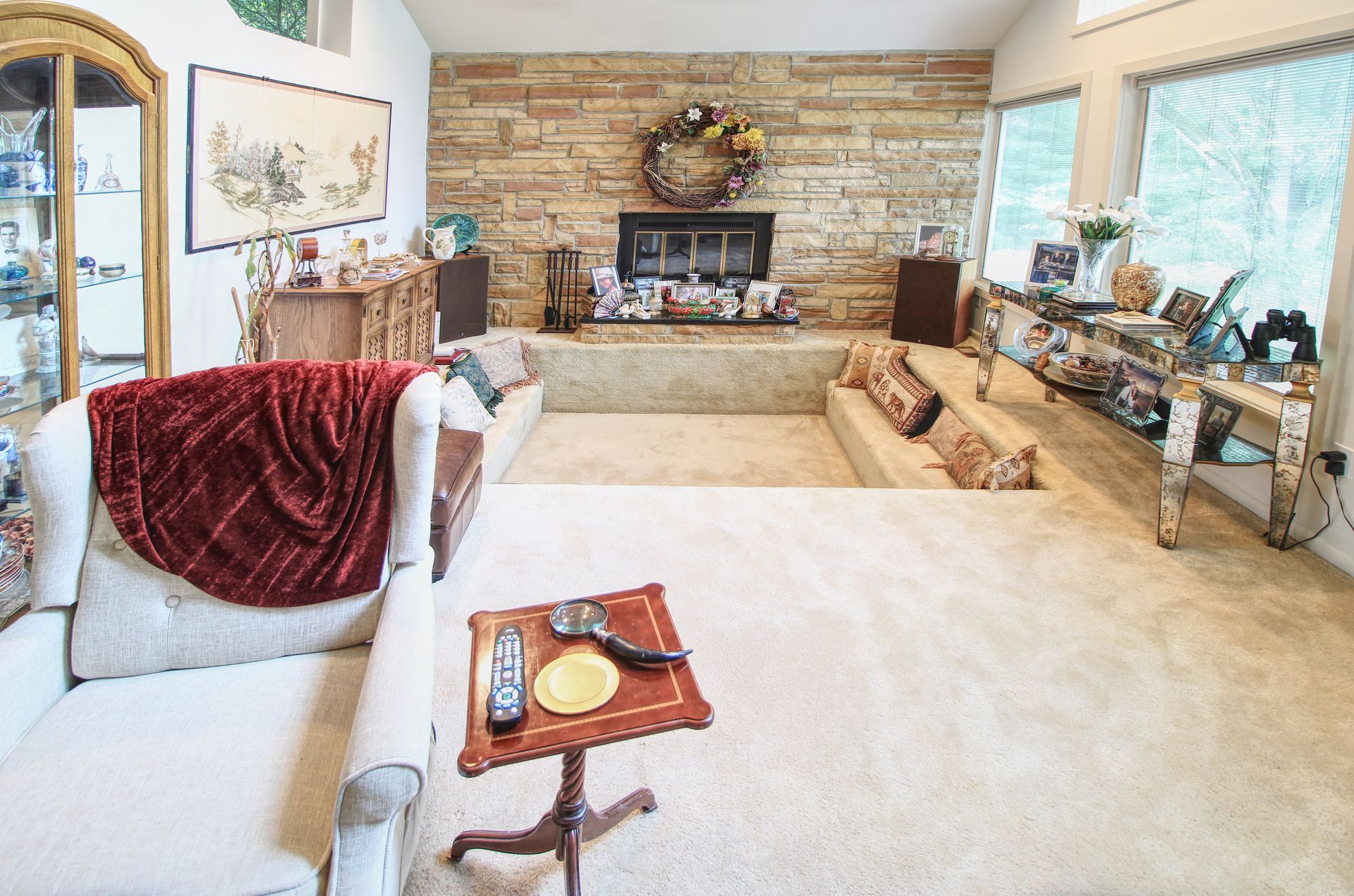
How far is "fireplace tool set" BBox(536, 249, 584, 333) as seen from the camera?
6996mm

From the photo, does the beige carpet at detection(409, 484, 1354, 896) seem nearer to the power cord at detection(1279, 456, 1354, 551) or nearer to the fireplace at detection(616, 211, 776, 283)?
the power cord at detection(1279, 456, 1354, 551)

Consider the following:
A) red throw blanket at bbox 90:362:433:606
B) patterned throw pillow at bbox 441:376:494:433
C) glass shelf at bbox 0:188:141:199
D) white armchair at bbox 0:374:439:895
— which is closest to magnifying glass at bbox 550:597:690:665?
white armchair at bbox 0:374:439:895

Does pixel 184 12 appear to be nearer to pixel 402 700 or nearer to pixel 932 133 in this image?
pixel 402 700

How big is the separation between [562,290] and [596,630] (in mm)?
5607

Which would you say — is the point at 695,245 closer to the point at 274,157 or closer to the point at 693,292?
the point at 693,292

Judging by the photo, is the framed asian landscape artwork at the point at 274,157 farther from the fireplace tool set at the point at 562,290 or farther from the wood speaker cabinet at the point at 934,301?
the wood speaker cabinet at the point at 934,301

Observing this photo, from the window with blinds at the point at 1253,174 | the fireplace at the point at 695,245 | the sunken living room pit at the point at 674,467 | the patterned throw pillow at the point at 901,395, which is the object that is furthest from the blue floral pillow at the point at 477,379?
the window with blinds at the point at 1253,174

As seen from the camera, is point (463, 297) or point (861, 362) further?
point (463, 297)

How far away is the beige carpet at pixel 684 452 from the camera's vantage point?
17.3 feet

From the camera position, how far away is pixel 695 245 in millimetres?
7105

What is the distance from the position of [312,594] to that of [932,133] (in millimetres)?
6118

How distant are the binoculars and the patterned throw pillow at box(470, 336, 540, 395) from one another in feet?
13.7

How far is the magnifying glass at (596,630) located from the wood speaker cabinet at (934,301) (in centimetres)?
527

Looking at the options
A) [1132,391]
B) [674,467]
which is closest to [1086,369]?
[1132,391]
